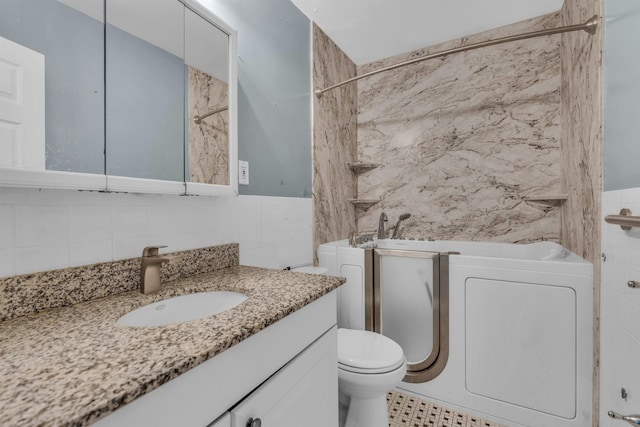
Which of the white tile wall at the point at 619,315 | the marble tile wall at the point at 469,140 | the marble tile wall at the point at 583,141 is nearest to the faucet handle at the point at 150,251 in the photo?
the white tile wall at the point at 619,315

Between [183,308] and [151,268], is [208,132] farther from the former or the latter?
[183,308]

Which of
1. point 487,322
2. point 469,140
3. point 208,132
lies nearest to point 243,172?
point 208,132

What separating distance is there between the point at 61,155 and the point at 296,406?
0.99 m

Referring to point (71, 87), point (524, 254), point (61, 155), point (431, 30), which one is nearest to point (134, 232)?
point (61, 155)

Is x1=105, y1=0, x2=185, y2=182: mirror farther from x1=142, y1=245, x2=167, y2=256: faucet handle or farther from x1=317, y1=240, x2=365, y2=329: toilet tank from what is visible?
x1=317, y1=240, x2=365, y2=329: toilet tank

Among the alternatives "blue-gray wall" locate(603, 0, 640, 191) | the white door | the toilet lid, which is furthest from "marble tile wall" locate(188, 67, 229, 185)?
"blue-gray wall" locate(603, 0, 640, 191)

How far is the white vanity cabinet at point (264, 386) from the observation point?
0.52 m

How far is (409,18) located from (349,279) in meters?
2.01

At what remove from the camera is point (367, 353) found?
1.45 meters

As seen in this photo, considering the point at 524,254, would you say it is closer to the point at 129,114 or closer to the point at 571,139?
the point at 571,139

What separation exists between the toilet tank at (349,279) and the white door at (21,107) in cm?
161

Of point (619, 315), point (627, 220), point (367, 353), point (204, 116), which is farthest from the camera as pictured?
point (367, 353)

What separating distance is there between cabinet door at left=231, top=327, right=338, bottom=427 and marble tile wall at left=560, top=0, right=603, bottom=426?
4.28 feet

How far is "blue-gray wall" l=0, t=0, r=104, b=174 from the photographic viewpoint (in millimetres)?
767
